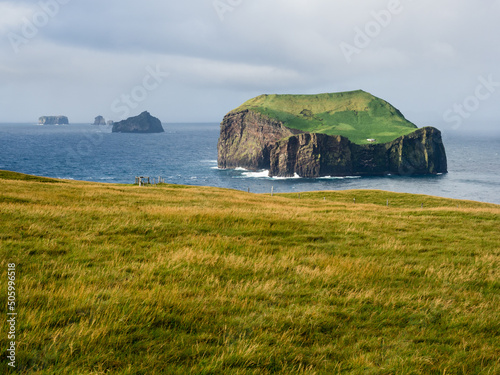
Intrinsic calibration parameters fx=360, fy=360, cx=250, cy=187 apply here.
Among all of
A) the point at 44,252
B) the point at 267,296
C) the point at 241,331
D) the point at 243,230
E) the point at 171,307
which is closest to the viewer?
the point at 241,331

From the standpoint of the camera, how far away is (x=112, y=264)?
9172 mm

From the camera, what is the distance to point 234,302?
7.23 m

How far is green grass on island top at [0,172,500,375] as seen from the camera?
5293 mm

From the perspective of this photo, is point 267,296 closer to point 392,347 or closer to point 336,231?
point 392,347

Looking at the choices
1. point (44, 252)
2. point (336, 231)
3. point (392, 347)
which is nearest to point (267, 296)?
point (392, 347)

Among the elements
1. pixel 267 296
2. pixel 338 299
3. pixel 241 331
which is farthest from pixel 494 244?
pixel 241 331

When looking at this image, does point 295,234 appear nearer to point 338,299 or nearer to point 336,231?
point 336,231

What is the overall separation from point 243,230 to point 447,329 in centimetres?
899

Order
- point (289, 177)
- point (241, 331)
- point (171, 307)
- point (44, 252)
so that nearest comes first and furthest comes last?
point (241, 331) → point (171, 307) → point (44, 252) → point (289, 177)

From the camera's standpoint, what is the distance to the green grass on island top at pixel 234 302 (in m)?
5.29

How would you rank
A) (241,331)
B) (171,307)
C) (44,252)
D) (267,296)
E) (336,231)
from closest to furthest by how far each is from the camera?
(241,331), (171,307), (267,296), (44,252), (336,231)

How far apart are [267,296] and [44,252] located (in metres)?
6.43

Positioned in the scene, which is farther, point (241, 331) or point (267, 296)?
point (267, 296)

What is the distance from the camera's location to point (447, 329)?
23.2 ft
